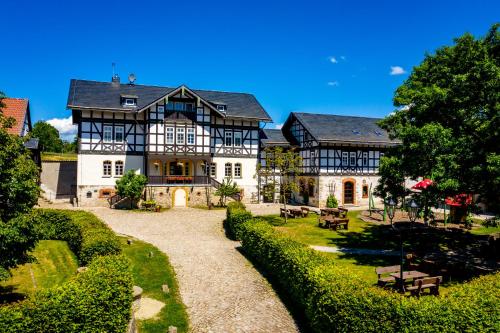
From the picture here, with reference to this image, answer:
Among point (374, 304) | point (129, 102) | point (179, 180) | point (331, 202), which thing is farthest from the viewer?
point (331, 202)

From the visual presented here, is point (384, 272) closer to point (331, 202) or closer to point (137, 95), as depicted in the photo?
point (331, 202)

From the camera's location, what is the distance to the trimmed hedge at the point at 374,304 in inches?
294

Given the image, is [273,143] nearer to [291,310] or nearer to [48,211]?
[48,211]

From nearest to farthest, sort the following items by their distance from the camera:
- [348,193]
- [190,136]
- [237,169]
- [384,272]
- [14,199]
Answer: [14,199] → [384,272] → [190,136] → [237,169] → [348,193]

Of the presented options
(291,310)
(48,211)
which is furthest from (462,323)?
(48,211)

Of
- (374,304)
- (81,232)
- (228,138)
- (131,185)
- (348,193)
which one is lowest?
(374,304)

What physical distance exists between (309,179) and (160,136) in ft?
51.2

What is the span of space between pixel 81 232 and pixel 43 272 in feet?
7.26

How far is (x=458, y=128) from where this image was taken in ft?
49.9

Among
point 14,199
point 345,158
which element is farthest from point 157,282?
point 345,158

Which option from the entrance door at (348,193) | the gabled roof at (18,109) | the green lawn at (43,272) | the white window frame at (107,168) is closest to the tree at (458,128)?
the green lawn at (43,272)

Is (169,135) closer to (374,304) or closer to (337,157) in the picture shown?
(337,157)

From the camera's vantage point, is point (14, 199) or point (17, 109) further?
point (17, 109)

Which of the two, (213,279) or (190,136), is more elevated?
(190,136)
